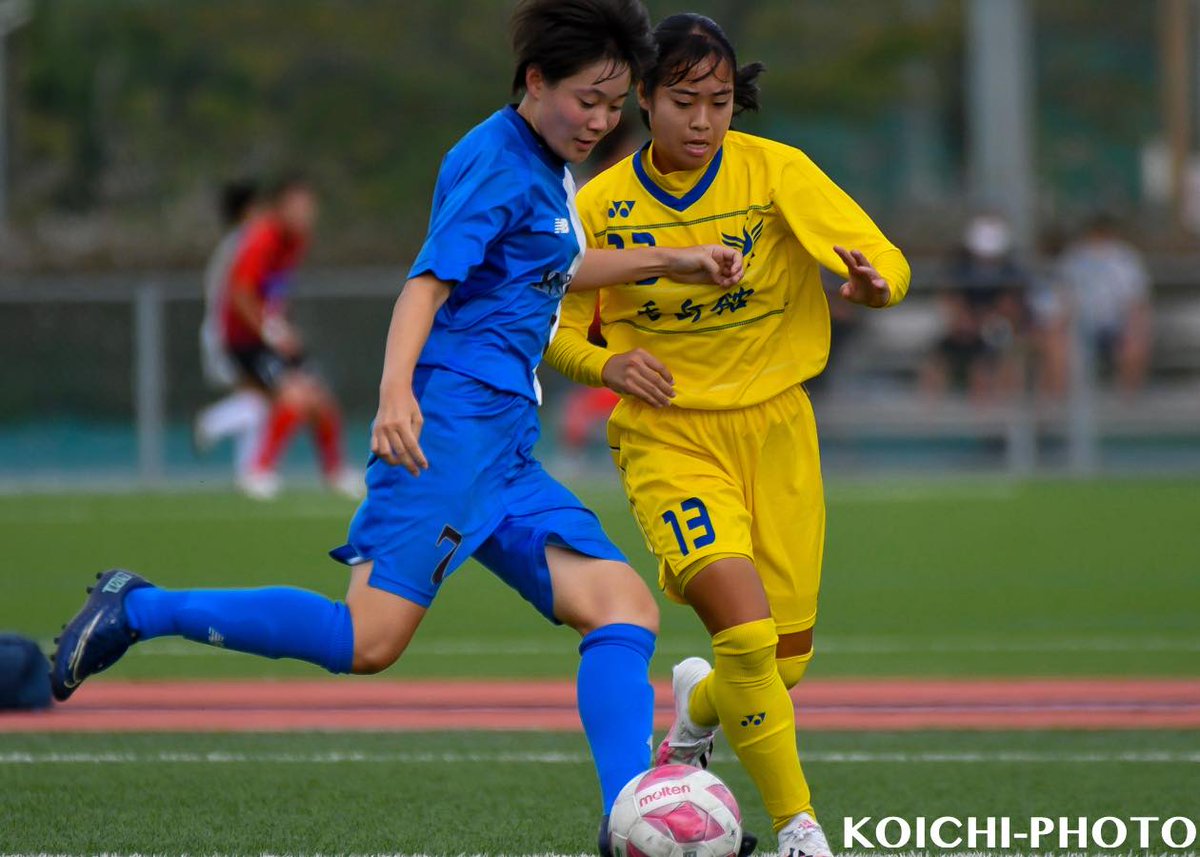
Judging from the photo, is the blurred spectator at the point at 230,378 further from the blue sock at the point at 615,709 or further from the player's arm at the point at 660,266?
the blue sock at the point at 615,709

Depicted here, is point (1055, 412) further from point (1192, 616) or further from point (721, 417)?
point (721, 417)

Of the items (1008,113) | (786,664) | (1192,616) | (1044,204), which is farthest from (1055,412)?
(786,664)

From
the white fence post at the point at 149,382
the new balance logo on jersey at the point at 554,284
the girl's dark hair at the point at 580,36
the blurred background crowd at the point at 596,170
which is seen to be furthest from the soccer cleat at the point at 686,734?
the white fence post at the point at 149,382

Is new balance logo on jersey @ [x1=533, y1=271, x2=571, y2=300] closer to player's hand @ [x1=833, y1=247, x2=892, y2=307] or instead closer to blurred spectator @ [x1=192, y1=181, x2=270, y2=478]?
player's hand @ [x1=833, y1=247, x2=892, y2=307]

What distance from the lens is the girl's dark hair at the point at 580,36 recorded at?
4684 mm

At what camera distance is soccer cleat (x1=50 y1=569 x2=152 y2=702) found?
15.6ft

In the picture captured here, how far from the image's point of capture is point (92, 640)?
474 centimetres

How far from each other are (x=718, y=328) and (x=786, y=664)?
883 mm

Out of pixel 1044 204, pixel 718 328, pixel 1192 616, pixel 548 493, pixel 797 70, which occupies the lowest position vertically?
pixel 1192 616

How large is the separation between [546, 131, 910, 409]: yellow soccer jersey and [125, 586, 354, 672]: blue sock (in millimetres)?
951

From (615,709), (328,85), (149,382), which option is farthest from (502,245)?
(328,85)

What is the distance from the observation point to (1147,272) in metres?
18.2

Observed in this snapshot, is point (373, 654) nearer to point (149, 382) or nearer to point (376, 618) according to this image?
point (376, 618)

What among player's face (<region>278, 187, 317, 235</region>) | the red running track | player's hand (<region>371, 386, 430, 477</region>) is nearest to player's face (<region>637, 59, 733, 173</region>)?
player's hand (<region>371, 386, 430, 477</region>)
